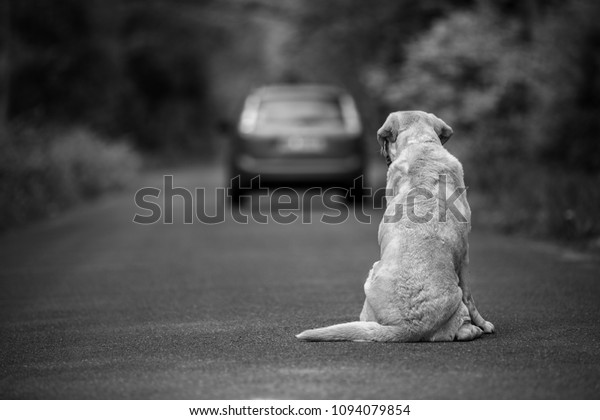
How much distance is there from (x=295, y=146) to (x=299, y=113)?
0.76 m

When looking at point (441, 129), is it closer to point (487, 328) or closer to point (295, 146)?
point (487, 328)

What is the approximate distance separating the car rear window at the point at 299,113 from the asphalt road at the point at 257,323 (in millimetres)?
4673

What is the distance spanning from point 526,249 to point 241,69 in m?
52.9

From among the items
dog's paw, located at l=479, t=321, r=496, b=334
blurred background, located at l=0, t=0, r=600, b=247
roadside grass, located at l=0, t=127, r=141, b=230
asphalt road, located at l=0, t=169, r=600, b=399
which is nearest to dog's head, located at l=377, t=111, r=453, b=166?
dog's paw, located at l=479, t=321, r=496, b=334

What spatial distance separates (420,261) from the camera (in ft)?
19.4

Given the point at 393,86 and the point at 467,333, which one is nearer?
the point at 467,333

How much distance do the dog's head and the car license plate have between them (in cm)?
1082

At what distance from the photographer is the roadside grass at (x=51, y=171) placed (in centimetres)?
1714

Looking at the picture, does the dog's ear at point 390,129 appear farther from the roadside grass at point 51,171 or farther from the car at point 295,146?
the car at point 295,146

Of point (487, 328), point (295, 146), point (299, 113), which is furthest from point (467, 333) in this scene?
point (299, 113)

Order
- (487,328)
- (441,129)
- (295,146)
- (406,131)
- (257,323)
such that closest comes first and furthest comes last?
(487,328), (406,131), (441,129), (257,323), (295,146)

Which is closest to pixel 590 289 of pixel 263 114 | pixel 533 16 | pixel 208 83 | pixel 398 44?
pixel 263 114

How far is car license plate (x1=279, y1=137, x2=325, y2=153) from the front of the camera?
57.7 ft

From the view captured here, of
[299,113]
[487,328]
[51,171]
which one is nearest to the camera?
[487,328]
